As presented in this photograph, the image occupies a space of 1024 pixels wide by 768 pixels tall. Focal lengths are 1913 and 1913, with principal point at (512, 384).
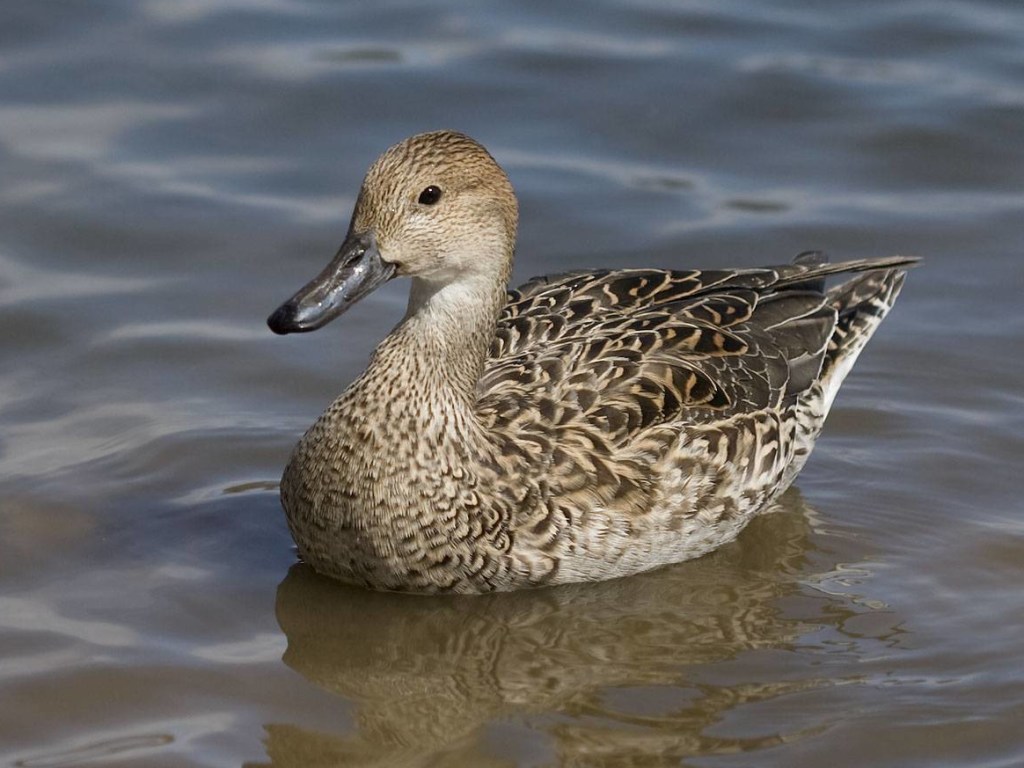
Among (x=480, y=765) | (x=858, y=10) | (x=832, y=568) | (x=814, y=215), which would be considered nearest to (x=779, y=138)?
(x=814, y=215)

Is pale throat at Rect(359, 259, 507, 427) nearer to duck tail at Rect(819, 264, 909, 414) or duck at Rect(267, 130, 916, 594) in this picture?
duck at Rect(267, 130, 916, 594)

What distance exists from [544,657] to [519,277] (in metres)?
3.37

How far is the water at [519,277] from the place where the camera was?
654 centimetres

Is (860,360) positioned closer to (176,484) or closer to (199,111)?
(176,484)

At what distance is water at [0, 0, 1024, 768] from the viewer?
654 centimetres

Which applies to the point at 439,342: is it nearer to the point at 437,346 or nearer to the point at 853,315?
the point at 437,346

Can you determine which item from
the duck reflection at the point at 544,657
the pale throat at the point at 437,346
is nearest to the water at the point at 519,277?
the duck reflection at the point at 544,657

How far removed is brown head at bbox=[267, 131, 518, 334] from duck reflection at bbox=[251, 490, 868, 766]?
1174 millimetres

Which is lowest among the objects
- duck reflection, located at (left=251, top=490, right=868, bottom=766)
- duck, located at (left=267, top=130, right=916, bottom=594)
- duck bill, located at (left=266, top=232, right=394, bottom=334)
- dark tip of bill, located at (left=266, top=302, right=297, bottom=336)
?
duck reflection, located at (left=251, top=490, right=868, bottom=766)

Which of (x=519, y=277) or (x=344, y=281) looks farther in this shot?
(x=519, y=277)

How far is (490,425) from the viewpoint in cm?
733

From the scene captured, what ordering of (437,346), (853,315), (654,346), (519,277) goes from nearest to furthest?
1. (437,346)
2. (654,346)
3. (853,315)
4. (519,277)

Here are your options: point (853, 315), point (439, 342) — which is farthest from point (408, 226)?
point (853, 315)

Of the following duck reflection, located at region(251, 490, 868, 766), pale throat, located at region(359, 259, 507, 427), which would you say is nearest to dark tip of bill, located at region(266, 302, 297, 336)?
pale throat, located at region(359, 259, 507, 427)
